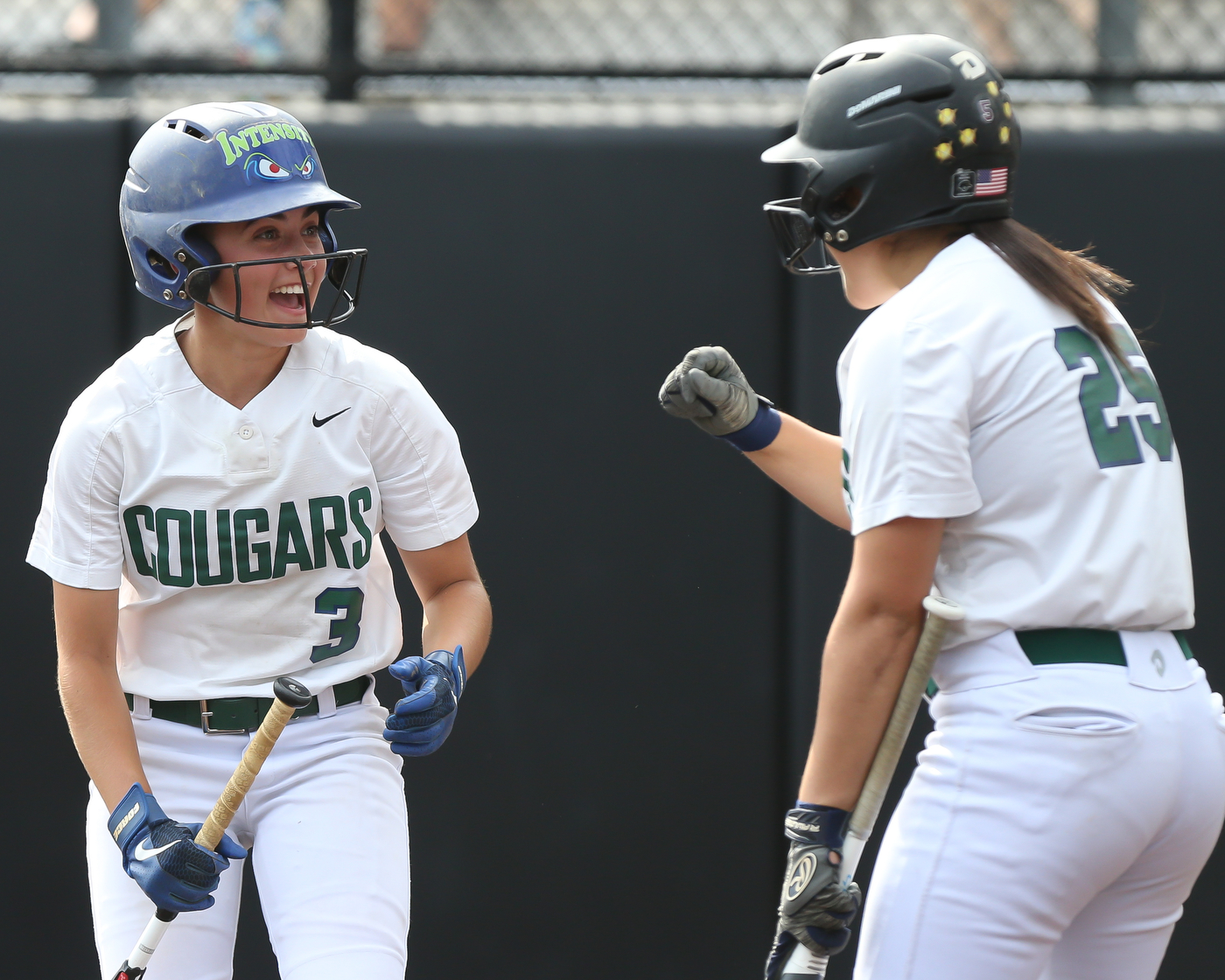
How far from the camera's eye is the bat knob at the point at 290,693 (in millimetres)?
1822

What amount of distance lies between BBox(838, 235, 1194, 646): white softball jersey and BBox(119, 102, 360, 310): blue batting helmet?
3.11 feet

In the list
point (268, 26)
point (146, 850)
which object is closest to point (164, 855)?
point (146, 850)

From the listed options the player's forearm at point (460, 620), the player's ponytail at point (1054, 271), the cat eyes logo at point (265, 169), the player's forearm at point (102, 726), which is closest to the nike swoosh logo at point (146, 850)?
the player's forearm at point (102, 726)

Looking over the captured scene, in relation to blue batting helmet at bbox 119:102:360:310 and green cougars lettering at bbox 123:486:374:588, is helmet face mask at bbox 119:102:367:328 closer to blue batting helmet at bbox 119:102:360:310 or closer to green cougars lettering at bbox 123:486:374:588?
blue batting helmet at bbox 119:102:360:310

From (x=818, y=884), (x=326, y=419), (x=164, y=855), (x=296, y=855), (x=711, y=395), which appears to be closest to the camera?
(x=818, y=884)

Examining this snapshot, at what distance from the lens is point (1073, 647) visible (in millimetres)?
1680

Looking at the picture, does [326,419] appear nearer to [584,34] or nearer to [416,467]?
[416,467]

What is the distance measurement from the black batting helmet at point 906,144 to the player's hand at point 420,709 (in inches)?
34.4

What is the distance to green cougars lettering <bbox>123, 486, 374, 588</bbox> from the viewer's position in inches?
81.1

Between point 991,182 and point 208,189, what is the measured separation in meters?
1.17

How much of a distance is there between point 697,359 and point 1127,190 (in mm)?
A: 1369

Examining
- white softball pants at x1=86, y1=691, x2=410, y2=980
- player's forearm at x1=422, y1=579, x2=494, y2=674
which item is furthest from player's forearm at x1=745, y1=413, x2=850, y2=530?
white softball pants at x1=86, y1=691, x2=410, y2=980

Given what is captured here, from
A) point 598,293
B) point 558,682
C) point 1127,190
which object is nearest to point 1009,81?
point 1127,190

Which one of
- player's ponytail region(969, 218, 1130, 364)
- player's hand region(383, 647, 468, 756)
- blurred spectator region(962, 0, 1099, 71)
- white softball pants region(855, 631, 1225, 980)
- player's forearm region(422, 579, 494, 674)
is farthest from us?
blurred spectator region(962, 0, 1099, 71)
